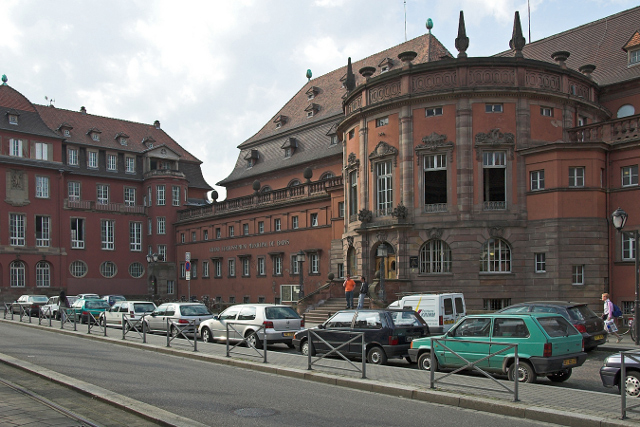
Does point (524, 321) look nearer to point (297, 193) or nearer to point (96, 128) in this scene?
point (297, 193)

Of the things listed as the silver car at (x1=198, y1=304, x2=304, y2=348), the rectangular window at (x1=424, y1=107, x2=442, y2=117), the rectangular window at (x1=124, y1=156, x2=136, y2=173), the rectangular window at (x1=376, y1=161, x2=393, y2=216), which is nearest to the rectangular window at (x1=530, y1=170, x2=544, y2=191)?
the rectangular window at (x1=424, y1=107, x2=442, y2=117)

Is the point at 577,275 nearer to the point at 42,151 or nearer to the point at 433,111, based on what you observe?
the point at 433,111

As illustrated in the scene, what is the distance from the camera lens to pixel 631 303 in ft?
95.3

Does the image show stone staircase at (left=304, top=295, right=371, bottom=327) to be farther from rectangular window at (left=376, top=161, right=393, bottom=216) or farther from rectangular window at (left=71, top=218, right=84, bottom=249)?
Result: rectangular window at (left=71, top=218, right=84, bottom=249)

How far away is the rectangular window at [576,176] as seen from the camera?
29922mm

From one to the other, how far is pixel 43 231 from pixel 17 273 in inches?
173

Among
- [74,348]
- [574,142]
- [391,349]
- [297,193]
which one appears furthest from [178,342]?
[297,193]

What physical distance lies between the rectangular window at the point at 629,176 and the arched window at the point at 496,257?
6.10 meters

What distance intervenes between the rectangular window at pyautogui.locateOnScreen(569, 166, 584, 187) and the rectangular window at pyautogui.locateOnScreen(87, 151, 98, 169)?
47585 mm

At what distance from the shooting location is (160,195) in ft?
211

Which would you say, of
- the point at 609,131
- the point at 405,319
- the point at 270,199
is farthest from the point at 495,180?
the point at 270,199

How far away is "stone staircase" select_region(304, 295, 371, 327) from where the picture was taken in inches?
1298

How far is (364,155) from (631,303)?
1510cm

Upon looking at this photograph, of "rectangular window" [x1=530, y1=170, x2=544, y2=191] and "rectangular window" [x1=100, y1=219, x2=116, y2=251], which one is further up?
"rectangular window" [x1=530, y1=170, x2=544, y2=191]
